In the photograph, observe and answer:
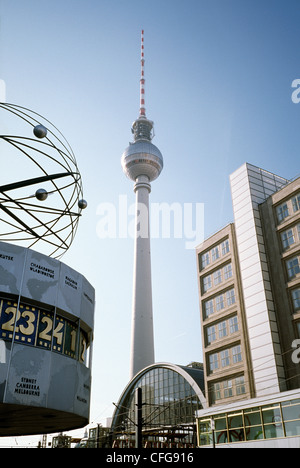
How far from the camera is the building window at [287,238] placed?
1578 inches

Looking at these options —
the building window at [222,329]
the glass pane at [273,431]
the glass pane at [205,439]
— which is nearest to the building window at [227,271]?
Result: the building window at [222,329]

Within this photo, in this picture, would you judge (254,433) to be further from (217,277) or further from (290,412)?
(217,277)

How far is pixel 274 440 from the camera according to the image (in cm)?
3238

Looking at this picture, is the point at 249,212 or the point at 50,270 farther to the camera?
the point at 249,212

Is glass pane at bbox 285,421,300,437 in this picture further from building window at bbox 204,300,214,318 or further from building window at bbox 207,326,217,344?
building window at bbox 204,300,214,318

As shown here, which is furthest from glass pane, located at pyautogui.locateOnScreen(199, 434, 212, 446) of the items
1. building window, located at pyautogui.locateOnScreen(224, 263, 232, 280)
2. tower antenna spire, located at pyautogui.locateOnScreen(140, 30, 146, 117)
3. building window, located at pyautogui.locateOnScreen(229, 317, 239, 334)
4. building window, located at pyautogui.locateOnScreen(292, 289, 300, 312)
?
tower antenna spire, located at pyautogui.locateOnScreen(140, 30, 146, 117)

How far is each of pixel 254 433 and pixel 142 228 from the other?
7146 cm

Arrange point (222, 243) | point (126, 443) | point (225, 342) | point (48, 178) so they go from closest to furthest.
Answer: point (48, 178) < point (225, 342) < point (222, 243) < point (126, 443)

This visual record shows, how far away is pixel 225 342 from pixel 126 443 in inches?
874

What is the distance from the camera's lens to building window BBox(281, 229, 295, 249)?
1578 inches

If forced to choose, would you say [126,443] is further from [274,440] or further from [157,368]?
[274,440]

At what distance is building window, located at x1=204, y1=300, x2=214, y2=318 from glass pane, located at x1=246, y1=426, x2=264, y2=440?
14613 millimetres

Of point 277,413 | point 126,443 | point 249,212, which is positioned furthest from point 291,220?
point 126,443

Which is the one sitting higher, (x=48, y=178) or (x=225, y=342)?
(x=225, y=342)
